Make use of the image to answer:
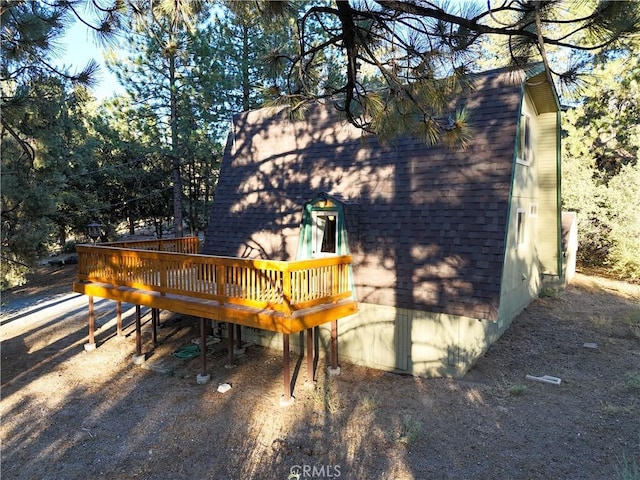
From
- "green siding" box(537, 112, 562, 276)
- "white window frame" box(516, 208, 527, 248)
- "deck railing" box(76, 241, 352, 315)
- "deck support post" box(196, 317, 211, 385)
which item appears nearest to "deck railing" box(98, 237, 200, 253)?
"deck railing" box(76, 241, 352, 315)

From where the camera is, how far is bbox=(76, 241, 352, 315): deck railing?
6770mm

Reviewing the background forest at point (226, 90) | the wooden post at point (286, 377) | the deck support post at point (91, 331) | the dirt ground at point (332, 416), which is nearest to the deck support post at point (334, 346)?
the dirt ground at point (332, 416)

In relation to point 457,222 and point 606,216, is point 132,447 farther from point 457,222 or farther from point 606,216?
point 606,216

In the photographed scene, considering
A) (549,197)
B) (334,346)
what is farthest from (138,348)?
(549,197)

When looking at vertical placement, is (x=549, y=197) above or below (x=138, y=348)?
above

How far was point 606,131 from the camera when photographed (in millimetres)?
18422

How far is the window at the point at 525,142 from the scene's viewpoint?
27.8 feet

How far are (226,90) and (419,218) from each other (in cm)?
1280

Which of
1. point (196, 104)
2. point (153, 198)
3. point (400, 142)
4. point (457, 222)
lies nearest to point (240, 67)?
point (196, 104)

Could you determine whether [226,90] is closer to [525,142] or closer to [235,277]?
[235,277]

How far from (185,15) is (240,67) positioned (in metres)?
14.9

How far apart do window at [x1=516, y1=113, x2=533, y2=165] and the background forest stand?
2.00 metres

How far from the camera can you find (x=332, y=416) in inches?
254

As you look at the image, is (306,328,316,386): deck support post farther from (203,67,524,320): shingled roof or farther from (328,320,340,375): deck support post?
(203,67,524,320): shingled roof
